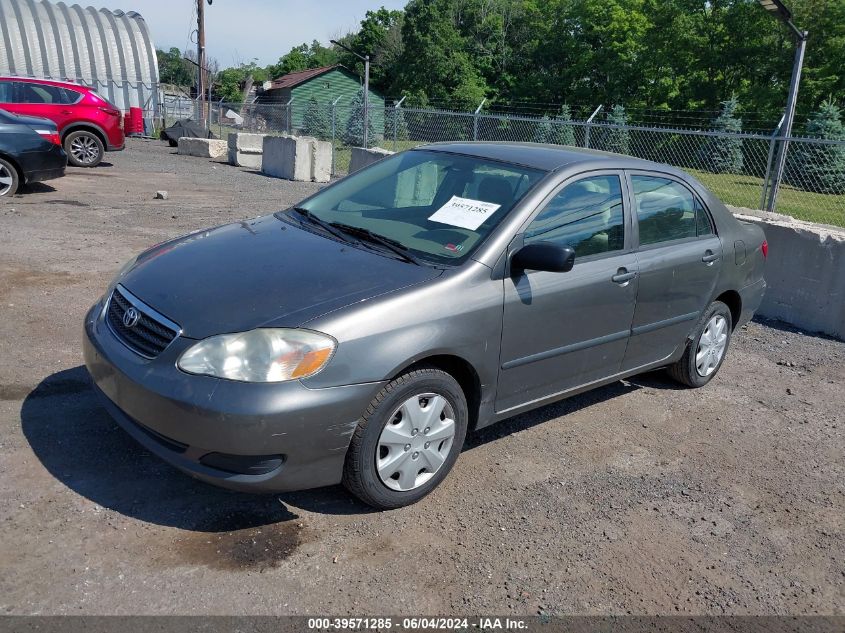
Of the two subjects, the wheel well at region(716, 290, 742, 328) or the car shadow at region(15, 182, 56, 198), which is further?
the car shadow at region(15, 182, 56, 198)

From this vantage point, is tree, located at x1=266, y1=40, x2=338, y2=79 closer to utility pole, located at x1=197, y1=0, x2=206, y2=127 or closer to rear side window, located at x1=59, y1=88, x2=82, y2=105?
utility pole, located at x1=197, y1=0, x2=206, y2=127

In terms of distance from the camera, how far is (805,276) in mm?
6910

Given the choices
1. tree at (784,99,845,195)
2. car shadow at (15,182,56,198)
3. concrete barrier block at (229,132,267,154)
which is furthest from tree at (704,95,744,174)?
car shadow at (15,182,56,198)

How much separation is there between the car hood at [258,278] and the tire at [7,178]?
26.3 ft

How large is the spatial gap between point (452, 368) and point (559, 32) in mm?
51039

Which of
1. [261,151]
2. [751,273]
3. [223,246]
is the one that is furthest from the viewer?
[261,151]

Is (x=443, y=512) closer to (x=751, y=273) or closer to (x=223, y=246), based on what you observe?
(x=223, y=246)

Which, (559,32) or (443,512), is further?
(559,32)

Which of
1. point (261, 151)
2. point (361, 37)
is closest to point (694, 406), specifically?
point (261, 151)

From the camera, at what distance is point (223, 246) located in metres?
3.93

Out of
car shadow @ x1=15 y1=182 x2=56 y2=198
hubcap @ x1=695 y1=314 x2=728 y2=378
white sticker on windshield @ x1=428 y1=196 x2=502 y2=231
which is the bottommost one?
car shadow @ x1=15 y1=182 x2=56 y2=198

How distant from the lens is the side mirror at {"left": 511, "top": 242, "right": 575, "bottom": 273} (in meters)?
3.54

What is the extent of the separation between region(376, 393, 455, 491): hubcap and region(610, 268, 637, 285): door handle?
1.34 m

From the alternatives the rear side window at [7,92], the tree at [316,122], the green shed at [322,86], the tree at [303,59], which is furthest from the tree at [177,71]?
the rear side window at [7,92]
